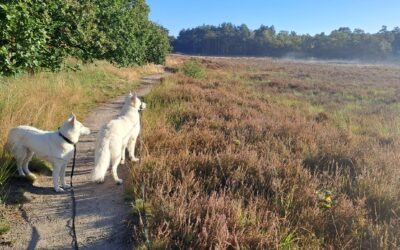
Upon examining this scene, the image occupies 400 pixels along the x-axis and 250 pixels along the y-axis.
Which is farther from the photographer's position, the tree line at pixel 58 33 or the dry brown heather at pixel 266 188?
the tree line at pixel 58 33

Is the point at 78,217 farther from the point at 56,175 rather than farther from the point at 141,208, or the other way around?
the point at 56,175

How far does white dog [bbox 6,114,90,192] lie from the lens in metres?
4.74

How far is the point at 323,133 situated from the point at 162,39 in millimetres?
27767

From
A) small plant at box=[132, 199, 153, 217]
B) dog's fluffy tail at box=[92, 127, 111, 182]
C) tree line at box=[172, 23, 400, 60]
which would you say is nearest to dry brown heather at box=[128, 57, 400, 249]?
small plant at box=[132, 199, 153, 217]

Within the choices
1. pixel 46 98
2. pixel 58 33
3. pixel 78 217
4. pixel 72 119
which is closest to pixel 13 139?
pixel 72 119

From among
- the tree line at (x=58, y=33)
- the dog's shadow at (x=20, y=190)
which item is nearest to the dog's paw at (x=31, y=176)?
the dog's shadow at (x=20, y=190)

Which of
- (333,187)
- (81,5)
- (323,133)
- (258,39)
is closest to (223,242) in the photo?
(333,187)

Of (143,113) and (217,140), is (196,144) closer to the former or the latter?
(217,140)

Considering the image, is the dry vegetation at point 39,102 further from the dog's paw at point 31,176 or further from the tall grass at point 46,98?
the dog's paw at point 31,176

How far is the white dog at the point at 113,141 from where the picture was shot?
474 centimetres

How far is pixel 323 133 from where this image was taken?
855 cm

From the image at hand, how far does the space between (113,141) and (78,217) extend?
1.19 meters

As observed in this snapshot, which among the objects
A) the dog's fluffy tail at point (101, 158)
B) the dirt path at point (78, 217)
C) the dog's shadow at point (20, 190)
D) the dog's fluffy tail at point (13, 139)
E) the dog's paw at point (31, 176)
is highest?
the dog's fluffy tail at point (13, 139)

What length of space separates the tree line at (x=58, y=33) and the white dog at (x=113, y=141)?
206 cm
